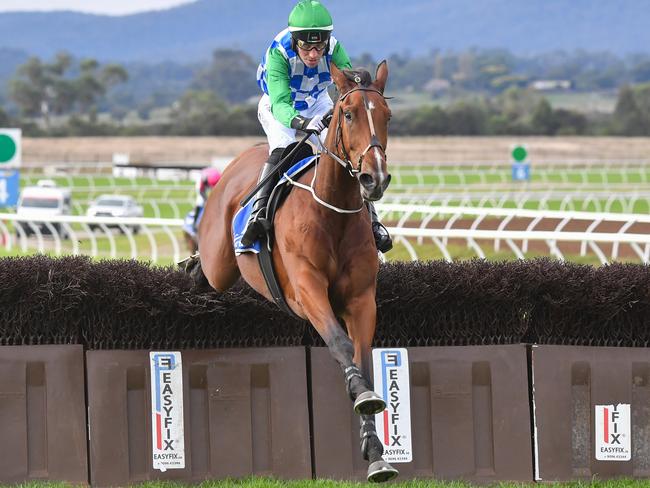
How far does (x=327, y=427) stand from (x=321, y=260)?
0.94 m

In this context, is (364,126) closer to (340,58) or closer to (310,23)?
(310,23)

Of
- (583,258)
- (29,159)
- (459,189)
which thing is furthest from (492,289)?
(29,159)

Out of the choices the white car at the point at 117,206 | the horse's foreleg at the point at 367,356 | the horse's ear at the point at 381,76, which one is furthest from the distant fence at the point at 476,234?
the white car at the point at 117,206

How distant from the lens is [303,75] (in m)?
5.73

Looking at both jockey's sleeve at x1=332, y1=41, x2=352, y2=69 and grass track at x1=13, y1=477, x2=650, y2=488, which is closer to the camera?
grass track at x1=13, y1=477, x2=650, y2=488

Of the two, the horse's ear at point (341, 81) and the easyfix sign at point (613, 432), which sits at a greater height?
the horse's ear at point (341, 81)

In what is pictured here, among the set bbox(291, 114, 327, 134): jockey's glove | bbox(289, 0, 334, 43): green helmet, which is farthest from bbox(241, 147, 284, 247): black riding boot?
bbox(289, 0, 334, 43): green helmet

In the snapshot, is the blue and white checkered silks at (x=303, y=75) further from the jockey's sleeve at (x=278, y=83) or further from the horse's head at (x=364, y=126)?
the horse's head at (x=364, y=126)

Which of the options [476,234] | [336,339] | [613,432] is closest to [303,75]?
[336,339]

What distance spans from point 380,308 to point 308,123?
1.01 m

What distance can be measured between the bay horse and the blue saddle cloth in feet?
0.21

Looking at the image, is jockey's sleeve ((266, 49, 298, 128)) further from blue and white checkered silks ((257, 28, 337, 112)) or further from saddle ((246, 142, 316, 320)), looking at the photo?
saddle ((246, 142, 316, 320))

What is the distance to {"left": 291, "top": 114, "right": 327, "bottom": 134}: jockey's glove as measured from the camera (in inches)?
207

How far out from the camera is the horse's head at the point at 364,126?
179 inches
